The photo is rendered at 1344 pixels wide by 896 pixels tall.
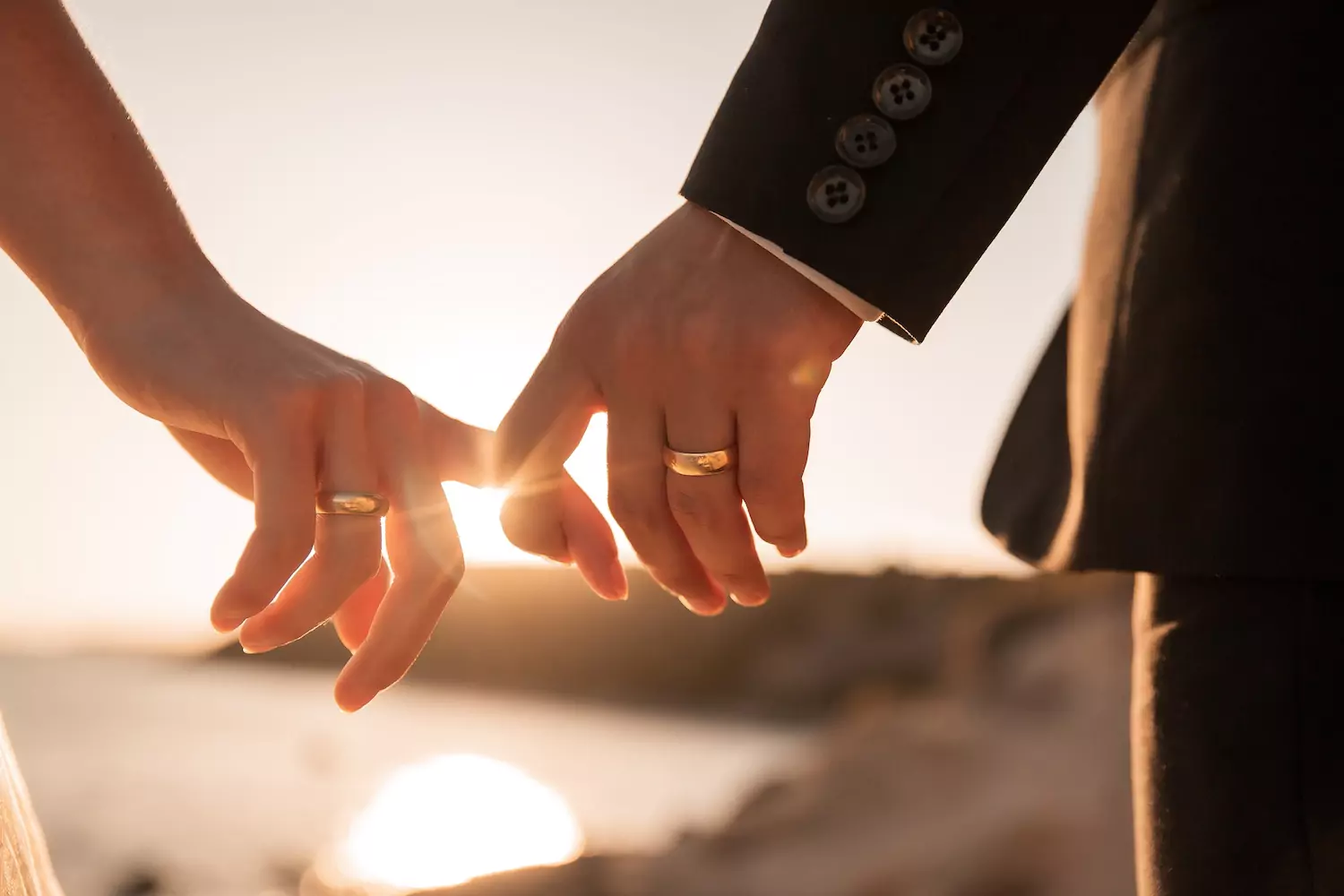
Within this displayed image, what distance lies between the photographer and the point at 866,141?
0.89 meters

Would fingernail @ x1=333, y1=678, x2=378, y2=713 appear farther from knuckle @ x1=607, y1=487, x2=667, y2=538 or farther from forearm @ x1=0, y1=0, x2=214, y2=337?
forearm @ x1=0, y1=0, x2=214, y2=337

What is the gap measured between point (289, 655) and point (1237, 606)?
1298 inches

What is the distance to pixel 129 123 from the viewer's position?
1.17 meters

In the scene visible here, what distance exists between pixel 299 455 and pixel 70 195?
0.40m

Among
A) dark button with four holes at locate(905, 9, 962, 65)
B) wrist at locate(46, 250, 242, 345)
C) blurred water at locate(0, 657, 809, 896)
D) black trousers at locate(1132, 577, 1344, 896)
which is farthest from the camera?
blurred water at locate(0, 657, 809, 896)

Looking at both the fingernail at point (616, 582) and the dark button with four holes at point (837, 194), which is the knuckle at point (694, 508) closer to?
the fingernail at point (616, 582)

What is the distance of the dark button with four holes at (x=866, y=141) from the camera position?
888 mm

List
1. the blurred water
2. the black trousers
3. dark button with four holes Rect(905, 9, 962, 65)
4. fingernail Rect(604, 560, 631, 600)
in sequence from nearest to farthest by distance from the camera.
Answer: the black trousers, dark button with four holes Rect(905, 9, 962, 65), fingernail Rect(604, 560, 631, 600), the blurred water

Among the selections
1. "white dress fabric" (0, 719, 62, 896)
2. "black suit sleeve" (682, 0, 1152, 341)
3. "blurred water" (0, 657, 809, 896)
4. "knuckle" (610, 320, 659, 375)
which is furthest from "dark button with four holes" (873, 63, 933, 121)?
"blurred water" (0, 657, 809, 896)

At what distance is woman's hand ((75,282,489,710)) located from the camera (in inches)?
37.4

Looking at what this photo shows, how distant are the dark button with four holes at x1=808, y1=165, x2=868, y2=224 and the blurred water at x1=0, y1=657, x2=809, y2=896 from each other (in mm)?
1295

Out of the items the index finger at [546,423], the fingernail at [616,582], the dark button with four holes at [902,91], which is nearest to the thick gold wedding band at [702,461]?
the index finger at [546,423]

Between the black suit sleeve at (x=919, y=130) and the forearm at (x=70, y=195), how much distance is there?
0.62 m

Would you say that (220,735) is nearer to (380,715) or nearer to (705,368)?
(380,715)
